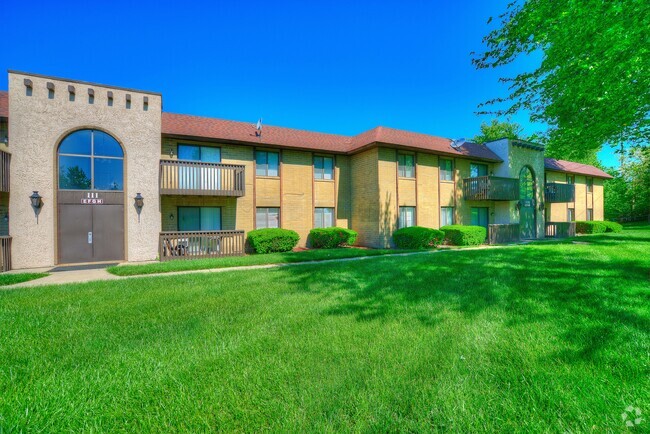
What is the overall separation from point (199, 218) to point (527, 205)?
80.8ft

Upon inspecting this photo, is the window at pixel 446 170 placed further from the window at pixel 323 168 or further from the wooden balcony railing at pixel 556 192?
the wooden balcony railing at pixel 556 192

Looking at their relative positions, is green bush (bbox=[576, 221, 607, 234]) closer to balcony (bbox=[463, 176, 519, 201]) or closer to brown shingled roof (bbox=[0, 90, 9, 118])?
balcony (bbox=[463, 176, 519, 201])

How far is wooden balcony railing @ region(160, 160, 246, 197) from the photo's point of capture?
42.6 ft

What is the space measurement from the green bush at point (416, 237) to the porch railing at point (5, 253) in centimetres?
1713

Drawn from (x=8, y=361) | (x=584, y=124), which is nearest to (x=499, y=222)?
(x=584, y=124)

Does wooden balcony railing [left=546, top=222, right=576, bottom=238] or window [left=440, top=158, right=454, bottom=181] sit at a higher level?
window [left=440, top=158, right=454, bottom=181]

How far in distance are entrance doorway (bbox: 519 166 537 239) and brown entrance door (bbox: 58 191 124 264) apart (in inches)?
1060

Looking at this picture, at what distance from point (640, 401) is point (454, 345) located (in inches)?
58.9

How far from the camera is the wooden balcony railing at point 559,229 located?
23875 millimetres

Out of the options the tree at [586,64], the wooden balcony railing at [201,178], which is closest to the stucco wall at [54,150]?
the wooden balcony railing at [201,178]

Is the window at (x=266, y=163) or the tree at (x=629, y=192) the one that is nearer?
the window at (x=266, y=163)

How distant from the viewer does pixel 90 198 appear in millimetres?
12141

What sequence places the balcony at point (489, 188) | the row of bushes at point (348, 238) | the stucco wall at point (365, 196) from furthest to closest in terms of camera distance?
the balcony at point (489, 188) < the stucco wall at point (365, 196) < the row of bushes at point (348, 238)

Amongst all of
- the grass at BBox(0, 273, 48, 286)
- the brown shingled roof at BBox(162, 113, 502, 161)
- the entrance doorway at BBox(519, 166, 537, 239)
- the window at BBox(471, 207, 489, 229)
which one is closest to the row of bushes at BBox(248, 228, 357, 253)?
the brown shingled roof at BBox(162, 113, 502, 161)
